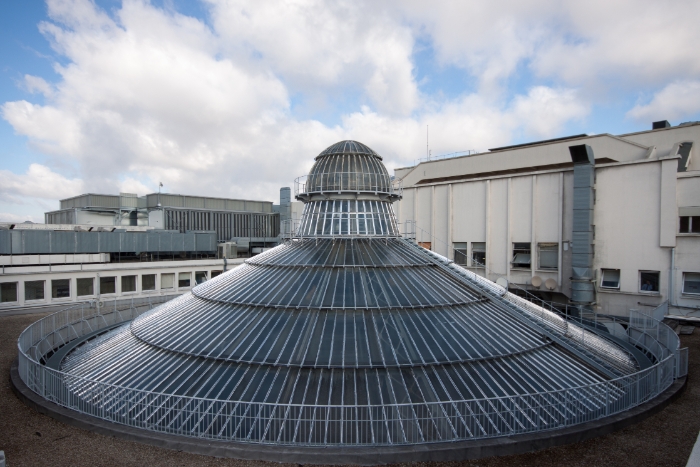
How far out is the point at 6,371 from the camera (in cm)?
2147

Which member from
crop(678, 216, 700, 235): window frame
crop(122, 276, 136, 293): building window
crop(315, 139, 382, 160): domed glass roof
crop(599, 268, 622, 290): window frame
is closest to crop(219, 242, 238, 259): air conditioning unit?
crop(122, 276, 136, 293): building window

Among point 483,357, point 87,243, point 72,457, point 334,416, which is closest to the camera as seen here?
point 72,457

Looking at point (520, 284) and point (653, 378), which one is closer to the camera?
point (653, 378)

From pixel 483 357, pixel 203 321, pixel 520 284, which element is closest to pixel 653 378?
pixel 483 357

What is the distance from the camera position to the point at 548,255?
4056 cm

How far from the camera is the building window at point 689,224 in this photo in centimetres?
3259

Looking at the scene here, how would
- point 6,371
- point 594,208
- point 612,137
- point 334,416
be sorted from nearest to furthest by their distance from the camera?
1. point 334,416
2. point 6,371
3. point 594,208
4. point 612,137

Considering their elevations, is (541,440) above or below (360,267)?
below

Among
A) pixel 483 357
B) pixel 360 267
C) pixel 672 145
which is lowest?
pixel 483 357

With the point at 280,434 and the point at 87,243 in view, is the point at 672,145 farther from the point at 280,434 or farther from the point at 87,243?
the point at 87,243

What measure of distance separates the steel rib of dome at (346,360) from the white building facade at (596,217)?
49.2 ft

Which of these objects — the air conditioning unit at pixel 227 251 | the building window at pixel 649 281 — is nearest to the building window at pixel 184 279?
the air conditioning unit at pixel 227 251

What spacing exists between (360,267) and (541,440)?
1062cm

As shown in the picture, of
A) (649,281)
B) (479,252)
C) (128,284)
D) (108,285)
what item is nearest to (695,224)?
(649,281)
